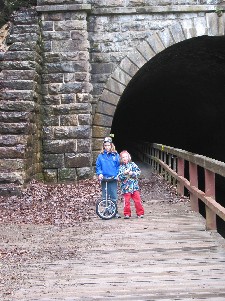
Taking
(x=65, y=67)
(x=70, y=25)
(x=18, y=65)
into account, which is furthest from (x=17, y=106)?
(x=70, y=25)

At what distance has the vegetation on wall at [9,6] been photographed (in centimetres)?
1290

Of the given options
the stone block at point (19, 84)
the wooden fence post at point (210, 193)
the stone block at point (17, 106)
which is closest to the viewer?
the wooden fence post at point (210, 193)

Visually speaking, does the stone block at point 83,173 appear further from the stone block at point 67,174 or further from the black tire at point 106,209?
the black tire at point 106,209

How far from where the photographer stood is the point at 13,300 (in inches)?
158

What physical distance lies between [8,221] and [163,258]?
3.25 m

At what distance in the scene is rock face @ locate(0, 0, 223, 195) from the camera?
11.5 meters

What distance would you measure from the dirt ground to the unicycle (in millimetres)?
158

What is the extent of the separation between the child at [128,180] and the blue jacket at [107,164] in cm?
11

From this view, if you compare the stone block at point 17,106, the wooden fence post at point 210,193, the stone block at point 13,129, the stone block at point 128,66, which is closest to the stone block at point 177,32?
the stone block at point 128,66

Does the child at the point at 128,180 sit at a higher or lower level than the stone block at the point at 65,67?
lower

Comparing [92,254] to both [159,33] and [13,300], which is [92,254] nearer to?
[13,300]

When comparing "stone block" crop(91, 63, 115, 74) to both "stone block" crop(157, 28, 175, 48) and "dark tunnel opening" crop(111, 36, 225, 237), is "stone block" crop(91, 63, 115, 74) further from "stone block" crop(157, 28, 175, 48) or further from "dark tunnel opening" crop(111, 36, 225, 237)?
"dark tunnel opening" crop(111, 36, 225, 237)

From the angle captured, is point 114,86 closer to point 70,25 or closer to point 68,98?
point 68,98

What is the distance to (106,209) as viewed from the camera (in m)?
7.83
